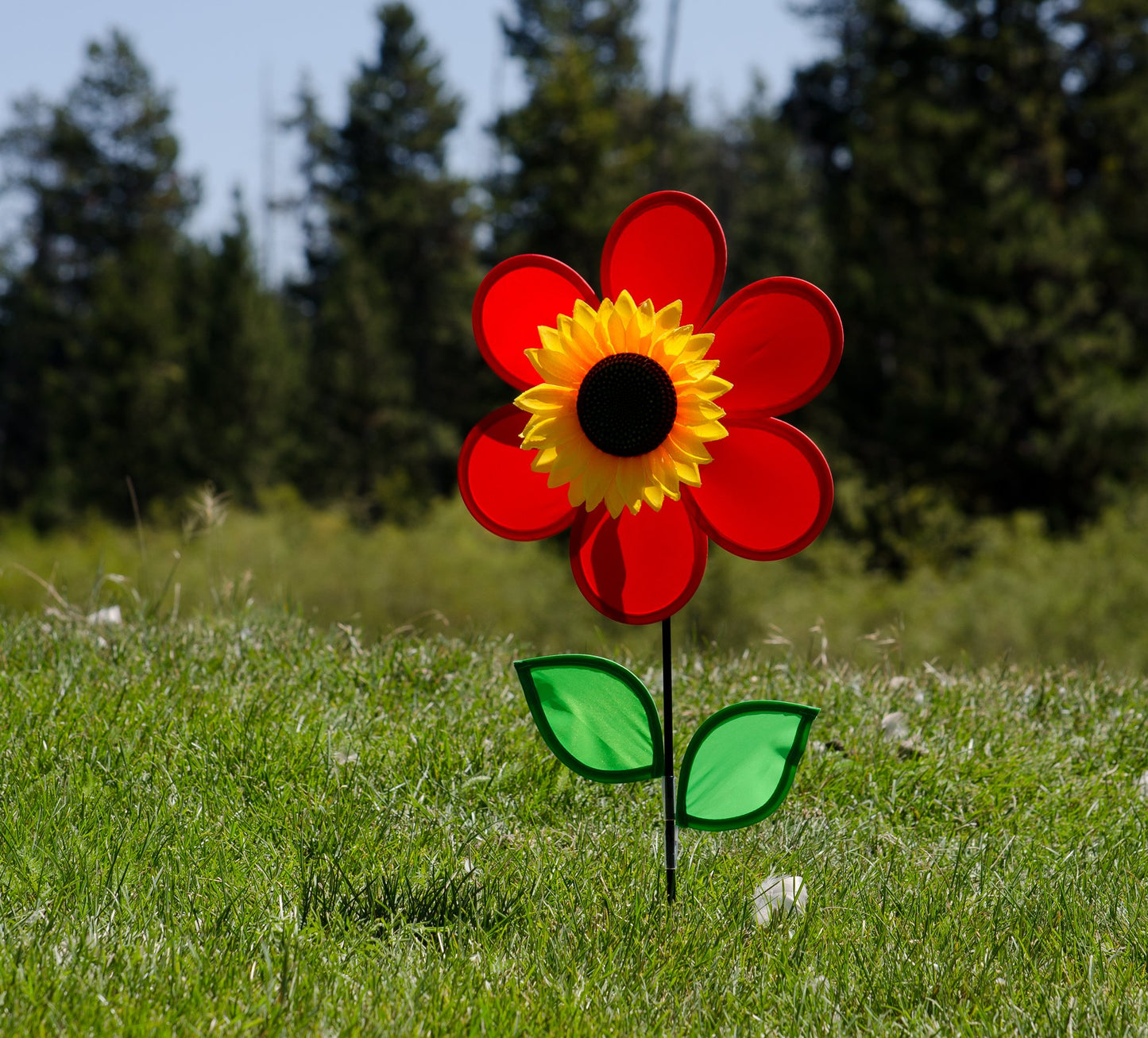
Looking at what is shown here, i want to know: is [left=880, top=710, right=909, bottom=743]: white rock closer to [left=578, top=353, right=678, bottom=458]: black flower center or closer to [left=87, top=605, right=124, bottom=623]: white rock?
[left=578, top=353, right=678, bottom=458]: black flower center

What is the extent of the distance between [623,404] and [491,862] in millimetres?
1060

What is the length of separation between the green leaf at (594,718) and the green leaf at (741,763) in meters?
0.09

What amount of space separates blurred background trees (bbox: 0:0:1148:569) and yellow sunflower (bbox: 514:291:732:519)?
15.7m

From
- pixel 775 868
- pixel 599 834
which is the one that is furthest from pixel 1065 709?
pixel 599 834

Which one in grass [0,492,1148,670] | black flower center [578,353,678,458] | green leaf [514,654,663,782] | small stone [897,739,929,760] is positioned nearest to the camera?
black flower center [578,353,678,458]

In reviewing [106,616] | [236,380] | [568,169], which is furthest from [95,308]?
[106,616]

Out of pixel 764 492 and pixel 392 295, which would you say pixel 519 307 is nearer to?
pixel 764 492

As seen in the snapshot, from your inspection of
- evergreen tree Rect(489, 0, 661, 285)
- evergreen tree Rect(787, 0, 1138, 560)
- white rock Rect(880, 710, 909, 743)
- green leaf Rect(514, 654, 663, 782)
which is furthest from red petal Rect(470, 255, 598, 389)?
evergreen tree Rect(787, 0, 1138, 560)

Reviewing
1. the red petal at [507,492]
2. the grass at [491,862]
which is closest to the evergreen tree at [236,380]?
the grass at [491,862]

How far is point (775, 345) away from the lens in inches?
85.4

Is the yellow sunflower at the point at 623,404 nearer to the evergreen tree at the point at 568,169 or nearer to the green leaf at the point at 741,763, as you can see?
the green leaf at the point at 741,763

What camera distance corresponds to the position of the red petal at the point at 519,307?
228cm

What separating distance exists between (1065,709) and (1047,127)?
60.4 ft

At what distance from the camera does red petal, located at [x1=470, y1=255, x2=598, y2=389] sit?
2281 millimetres
